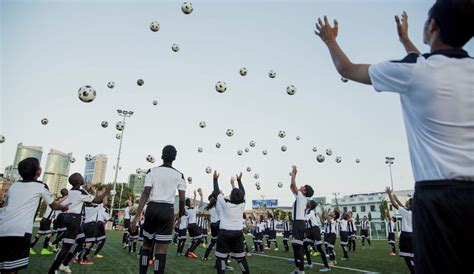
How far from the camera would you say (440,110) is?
6.15ft

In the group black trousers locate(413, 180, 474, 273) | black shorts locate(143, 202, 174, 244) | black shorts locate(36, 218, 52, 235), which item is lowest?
black shorts locate(36, 218, 52, 235)

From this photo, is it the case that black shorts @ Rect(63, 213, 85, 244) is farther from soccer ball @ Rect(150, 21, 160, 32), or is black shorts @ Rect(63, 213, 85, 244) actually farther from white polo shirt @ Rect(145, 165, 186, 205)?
soccer ball @ Rect(150, 21, 160, 32)

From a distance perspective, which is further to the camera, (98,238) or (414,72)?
(98,238)

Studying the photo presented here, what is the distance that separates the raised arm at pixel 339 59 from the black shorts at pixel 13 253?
5.45m

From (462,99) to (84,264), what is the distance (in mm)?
12466

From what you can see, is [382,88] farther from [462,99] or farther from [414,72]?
[462,99]

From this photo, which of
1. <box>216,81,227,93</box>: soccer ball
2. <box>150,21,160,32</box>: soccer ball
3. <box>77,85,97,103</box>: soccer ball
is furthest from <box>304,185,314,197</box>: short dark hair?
<box>150,21,160,32</box>: soccer ball

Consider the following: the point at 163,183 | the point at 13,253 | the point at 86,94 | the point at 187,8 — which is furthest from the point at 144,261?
the point at 187,8

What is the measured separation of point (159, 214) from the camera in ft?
20.4

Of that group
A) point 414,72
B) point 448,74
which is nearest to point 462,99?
point 448,74

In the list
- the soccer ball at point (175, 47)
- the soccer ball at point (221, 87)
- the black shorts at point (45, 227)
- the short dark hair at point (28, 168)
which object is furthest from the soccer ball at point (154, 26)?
the black shorts at point (45, 227)

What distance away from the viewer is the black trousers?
164cm

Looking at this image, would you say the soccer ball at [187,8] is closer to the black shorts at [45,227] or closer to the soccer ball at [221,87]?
the soccer ball at [221,87]

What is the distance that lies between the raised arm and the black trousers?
905 mm
